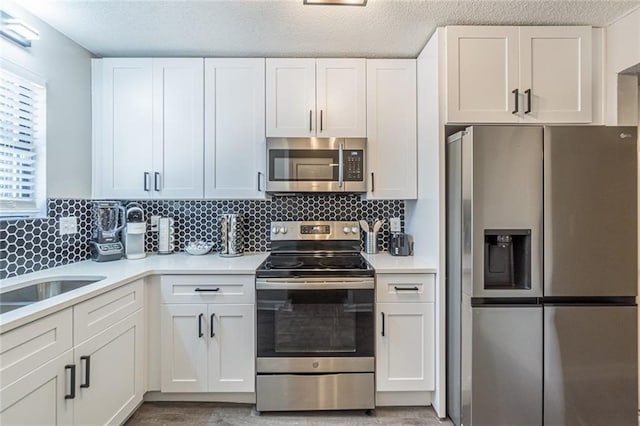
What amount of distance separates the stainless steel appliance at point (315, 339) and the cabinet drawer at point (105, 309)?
685 millimetres

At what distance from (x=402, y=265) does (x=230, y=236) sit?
124cm

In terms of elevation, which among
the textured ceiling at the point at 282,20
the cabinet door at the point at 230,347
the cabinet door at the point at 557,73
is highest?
the textured ceiling at the point at 282,20

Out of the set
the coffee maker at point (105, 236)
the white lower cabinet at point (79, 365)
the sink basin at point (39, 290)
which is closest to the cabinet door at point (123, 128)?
the coffee maker at point (105, 236)

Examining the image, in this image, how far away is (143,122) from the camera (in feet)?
7.45

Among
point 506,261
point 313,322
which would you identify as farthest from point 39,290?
point 506,261

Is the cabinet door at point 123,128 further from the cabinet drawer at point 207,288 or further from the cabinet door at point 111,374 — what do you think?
the cabinet door at point 111,374

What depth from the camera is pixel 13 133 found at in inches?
68.6

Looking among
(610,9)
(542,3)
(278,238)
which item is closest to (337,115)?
(278,238)

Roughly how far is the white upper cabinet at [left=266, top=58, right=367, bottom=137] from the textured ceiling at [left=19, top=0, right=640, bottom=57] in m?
0.11

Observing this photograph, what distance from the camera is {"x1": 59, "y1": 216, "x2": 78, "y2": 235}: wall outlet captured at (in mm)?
2020

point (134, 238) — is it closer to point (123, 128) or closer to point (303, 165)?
point (123, 128)

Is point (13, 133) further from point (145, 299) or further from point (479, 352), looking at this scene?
point (479, 352)

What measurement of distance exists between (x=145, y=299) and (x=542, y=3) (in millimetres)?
2792

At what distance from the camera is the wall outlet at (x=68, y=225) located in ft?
6.63
